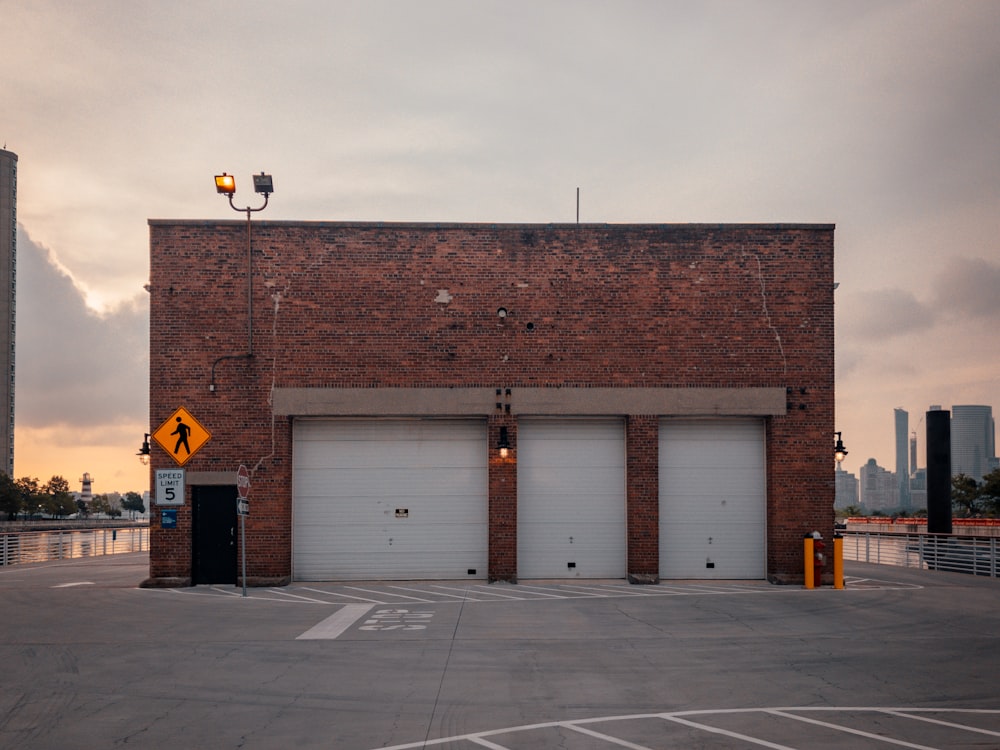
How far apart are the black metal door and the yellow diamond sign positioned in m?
1.18

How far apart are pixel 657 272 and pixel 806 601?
27.3 ft

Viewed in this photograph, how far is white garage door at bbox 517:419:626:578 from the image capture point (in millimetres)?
22594

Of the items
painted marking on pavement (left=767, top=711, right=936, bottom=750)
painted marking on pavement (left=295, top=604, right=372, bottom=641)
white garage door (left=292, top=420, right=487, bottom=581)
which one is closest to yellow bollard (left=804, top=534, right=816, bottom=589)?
white garage door (left=292, top=420, right=487, bottom=581)

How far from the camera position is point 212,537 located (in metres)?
22.0

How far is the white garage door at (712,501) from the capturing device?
22.7 meters

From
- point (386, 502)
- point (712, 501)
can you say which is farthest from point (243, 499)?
point (712, 501)

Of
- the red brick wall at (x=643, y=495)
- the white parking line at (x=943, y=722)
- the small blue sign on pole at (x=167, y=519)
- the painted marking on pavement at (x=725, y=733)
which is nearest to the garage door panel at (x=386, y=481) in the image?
the small blue sign on pole at (x=167, y=519)

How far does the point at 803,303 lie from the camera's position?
2262cm

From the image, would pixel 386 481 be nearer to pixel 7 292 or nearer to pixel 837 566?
pixel 837 566

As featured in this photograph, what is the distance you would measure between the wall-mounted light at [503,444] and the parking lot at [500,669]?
3.36 metres

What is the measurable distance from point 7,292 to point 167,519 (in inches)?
6802

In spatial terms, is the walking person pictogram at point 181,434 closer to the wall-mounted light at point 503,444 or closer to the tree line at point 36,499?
the wall-mounted light at point 503,444

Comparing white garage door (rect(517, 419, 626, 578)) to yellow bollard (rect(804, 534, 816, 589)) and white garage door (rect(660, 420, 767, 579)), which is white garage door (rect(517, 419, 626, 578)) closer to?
white garage door (rect(660, 420, 767, 579))

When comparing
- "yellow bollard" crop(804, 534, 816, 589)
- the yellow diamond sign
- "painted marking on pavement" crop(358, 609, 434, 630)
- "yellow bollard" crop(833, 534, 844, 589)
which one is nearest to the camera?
"painted marking on pavement" crop(358, 609, 434, 630)
